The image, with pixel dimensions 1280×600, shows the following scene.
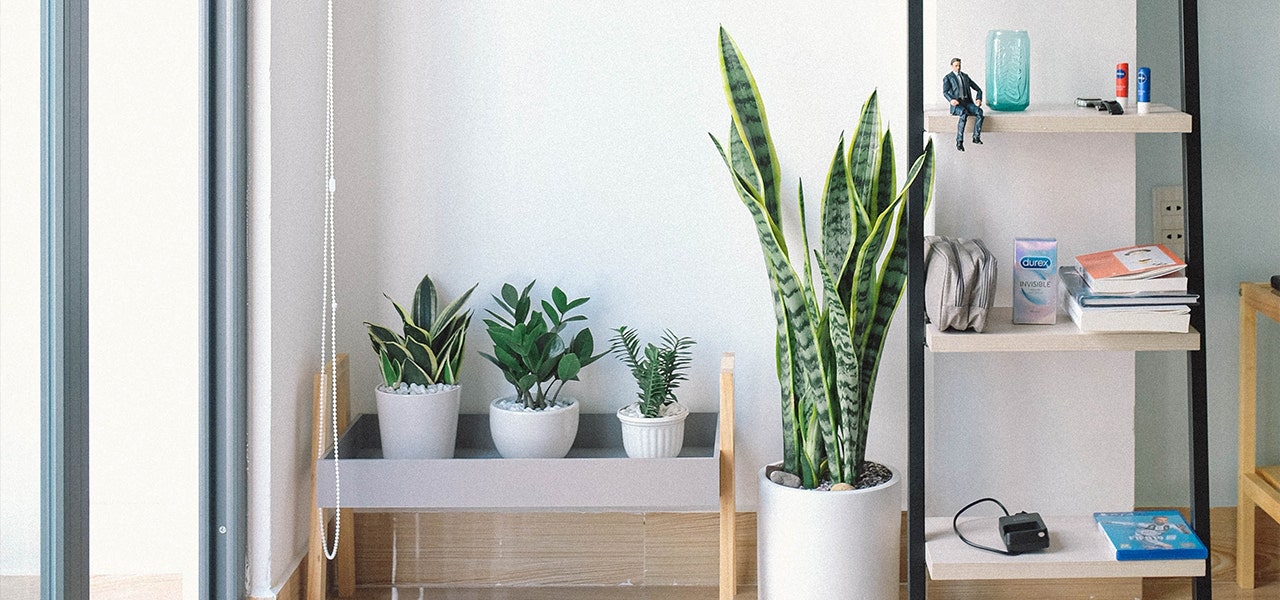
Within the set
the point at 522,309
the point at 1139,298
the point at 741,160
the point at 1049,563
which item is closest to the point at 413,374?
the point at 522,309

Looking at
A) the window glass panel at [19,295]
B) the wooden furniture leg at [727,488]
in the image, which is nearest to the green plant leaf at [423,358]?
the wooden furniture leg at [727,488]

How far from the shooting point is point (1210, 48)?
2.07 m

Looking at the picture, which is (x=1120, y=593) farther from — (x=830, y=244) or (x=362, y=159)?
(x=362, y=159)

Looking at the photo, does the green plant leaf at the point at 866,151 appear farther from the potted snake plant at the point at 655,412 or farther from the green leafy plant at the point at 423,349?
the green leafy plant at the point at 423,349

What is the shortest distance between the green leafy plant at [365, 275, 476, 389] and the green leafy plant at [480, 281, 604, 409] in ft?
0.20

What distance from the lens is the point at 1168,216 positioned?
209 cm

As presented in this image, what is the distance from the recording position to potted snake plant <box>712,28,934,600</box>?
5.90 feet

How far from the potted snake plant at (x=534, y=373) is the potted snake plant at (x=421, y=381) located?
67 mm

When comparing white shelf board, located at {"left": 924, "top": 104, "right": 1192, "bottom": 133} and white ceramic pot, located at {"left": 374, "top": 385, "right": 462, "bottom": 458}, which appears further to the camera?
white ceramic pot, located at {"left": 374, "top": 385, "right": 462, "bottom": 458}

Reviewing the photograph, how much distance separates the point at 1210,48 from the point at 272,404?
181 centimetres

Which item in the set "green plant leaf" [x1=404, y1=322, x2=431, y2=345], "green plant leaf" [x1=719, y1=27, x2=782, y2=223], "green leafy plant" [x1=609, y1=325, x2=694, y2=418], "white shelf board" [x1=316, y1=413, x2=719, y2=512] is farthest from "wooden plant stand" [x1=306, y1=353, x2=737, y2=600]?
"green plant leaf" [x1=719, y1=27, x2=782, y2=223]

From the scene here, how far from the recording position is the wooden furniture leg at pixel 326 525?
1.95 metres

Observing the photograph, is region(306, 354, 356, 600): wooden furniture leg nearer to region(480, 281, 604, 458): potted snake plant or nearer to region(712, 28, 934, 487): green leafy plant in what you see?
region(480, 281, 604, 458): potted snake plant

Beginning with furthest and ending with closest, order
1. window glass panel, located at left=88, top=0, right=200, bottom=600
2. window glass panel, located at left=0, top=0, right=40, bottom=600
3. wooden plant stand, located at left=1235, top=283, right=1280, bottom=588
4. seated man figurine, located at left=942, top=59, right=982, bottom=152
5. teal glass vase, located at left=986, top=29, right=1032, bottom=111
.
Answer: wooden plant stand, located at left=1235, top=283, right=1280, bottom=588
teal glass vase, located at left=986, top=29, right=1032, bottom=111
seated man figurine, located at left=942, top=59, right=982, bottom=152
window glass panel, located at left=88, top=0, right=200, bottom=600
window glass panel, located at left=0, top=0, right=40, bottom=600
